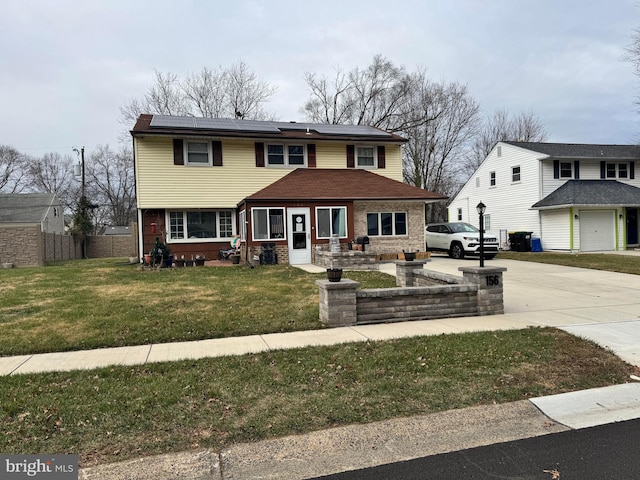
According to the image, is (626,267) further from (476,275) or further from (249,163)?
(249,163)

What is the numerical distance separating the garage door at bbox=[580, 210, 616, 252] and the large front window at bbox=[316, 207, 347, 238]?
14.6 m

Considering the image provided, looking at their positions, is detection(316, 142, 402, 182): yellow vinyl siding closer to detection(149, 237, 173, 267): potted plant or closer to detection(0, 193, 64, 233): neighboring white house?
detection(149, 237, 173, 267): potted plant

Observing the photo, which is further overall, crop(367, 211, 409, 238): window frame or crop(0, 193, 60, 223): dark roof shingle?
crop(0, 193, 60, 223): dark roof shingle

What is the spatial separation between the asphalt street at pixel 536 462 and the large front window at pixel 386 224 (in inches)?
612

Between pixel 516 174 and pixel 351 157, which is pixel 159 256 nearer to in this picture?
pixel 351 157

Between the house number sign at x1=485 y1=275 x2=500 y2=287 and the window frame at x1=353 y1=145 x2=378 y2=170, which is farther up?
the window frame at x1=353 y1=145 x2=378 y2=170

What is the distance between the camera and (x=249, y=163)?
20.2 m

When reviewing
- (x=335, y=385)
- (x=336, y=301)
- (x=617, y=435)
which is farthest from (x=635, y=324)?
(x=335, y=385)

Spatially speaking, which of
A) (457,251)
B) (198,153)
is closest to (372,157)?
(457,251)

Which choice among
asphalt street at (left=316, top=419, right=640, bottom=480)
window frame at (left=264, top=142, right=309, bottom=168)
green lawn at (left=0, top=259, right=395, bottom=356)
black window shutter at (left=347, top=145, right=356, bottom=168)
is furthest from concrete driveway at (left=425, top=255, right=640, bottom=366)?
window frame at (left=264, top=142, right=309, bottom=168)

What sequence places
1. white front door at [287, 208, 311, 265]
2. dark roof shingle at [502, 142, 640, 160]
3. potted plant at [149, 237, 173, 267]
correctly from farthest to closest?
dark roof shingle at [502, 142, 640, 160] → white front door at [287, 208, 311, 265] → potted plant at [149, 237, 173, 267]

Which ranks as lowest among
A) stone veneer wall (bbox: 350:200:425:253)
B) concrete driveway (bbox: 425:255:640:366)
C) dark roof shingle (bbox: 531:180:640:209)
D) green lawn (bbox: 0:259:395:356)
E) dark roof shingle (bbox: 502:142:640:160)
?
concrete driveway (bbox: 425:255:640:366)

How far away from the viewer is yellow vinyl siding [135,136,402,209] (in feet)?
61.4

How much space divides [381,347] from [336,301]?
55.5 inches
